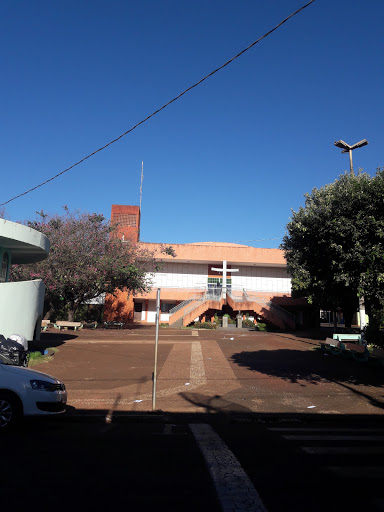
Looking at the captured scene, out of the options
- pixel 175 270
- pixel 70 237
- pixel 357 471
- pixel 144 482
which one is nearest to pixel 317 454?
pixel 357 471

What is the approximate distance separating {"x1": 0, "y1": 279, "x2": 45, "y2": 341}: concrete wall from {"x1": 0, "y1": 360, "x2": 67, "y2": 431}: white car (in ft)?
22.1

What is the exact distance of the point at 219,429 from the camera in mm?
6934

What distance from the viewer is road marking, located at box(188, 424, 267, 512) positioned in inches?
143

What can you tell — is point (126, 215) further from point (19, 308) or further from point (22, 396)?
point (22, 396)

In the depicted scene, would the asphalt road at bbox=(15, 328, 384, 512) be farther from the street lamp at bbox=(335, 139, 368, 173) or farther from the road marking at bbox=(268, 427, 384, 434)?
the street lamp at bbox=(335, 139, 368, 173)

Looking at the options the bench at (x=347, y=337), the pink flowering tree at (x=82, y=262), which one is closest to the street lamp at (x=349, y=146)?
the bench at (x=347, y=337)

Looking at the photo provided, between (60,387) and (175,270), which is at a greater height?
(175,270)

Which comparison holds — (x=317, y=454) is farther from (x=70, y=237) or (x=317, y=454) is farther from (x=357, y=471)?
(x=70, y=237)

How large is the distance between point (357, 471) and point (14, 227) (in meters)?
11.5

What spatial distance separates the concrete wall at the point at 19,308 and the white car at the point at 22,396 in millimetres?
6724

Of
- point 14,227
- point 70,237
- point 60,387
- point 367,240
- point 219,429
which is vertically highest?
point 70,237

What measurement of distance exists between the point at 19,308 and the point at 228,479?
10707 millimetres

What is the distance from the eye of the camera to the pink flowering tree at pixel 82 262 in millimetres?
25359

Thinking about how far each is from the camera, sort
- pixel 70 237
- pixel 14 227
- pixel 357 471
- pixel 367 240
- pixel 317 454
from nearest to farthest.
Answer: pixel 357 471 → pixel 317 454 → pixel 367 240 → pixel 14 227 → pixel 70 237
